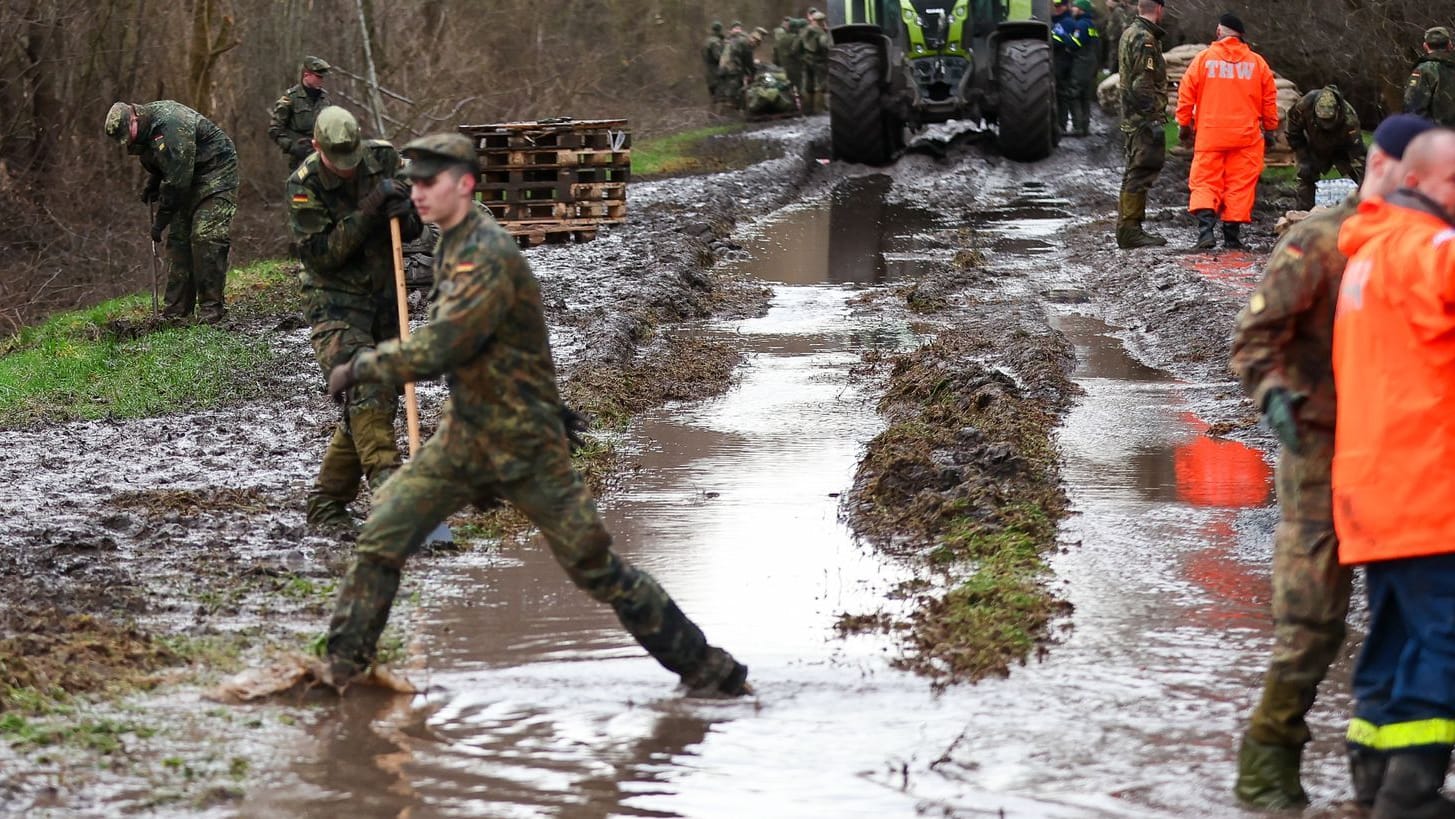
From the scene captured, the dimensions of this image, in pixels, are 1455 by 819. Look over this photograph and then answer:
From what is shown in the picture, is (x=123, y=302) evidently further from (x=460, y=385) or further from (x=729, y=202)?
(x=460, y=385)

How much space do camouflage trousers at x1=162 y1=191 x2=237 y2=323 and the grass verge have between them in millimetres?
5886

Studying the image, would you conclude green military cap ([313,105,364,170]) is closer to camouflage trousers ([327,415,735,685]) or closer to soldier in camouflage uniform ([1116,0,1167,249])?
camouflage trousers ([327,415,735,685])

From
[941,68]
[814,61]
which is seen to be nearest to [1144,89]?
[941,68]

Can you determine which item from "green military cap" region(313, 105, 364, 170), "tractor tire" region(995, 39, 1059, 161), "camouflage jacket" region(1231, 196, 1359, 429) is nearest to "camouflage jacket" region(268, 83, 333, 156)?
"green military cap" region(313, 105, 364, 170)

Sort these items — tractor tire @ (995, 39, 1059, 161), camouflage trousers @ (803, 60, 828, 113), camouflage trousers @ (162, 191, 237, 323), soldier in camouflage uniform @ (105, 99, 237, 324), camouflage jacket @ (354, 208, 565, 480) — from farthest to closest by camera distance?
1. camouflage trousers @ (803, 60, 828, 113)
2. tractor tire @ (995, 39, 1059, 161)
3. camouflage trousers @ (162, 191, 237, 323)
4. soldier in camouflage uniform @ (105, 99, 237, 324)
5. camouflage jacket @ (354, 208, 565, 480)

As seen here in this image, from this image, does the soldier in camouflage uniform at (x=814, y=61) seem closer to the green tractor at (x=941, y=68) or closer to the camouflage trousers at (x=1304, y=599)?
the green tractor at (x=941, y=68)

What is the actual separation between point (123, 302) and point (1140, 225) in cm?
948

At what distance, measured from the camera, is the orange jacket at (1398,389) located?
163 inches

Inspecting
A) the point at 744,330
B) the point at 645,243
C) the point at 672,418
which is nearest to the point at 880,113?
the point at 645,243

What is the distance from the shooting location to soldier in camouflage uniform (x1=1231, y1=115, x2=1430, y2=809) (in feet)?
14.9

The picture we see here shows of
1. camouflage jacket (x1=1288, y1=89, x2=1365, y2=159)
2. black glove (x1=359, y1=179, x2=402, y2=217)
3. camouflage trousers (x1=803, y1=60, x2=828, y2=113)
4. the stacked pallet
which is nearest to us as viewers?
black glove (x1=359, y1=179, x2=402, y2=217)

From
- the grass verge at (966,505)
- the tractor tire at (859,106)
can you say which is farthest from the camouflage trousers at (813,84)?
the grass verge at (966,505)

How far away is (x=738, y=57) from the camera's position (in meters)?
37.9

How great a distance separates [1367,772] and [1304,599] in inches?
18.8
